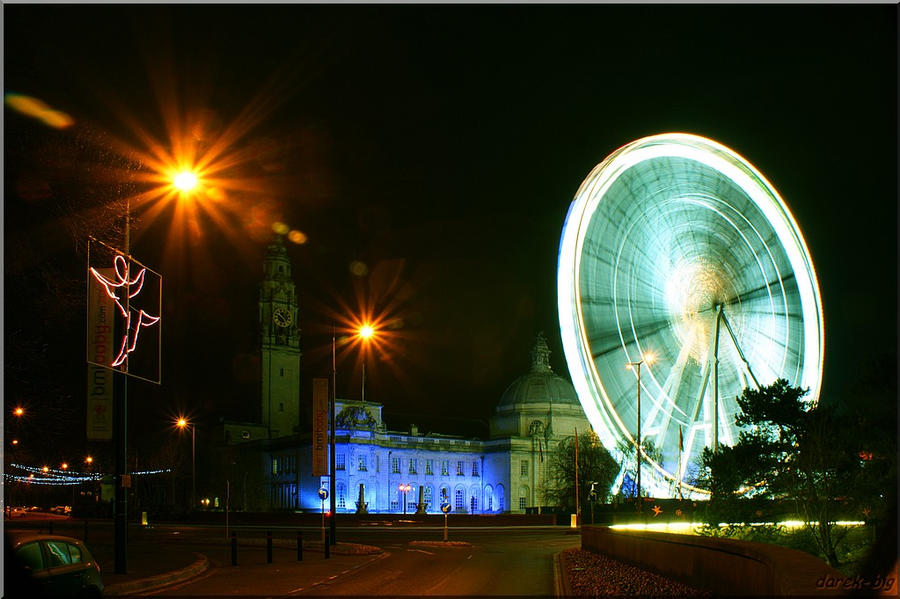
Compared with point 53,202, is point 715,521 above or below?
below

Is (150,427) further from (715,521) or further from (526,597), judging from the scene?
(526,597)

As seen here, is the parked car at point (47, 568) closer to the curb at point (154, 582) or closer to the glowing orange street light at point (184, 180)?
the curb at point (154, 582)

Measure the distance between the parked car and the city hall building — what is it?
293 ft

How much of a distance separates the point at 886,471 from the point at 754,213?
14.6 meters

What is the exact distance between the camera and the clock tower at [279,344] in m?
124

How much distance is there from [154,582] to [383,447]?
327 feet

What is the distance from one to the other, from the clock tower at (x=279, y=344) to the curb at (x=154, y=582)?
98538mm

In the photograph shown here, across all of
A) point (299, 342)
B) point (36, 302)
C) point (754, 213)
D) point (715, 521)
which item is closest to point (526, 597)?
point (36, 302)

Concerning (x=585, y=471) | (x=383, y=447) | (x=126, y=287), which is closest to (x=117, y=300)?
(x=126, y=287)

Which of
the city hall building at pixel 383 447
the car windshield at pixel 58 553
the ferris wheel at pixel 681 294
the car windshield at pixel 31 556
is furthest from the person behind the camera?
the city hall building at pixel 383 447

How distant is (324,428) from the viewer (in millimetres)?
36656

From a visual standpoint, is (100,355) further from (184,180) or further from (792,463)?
(792,463)

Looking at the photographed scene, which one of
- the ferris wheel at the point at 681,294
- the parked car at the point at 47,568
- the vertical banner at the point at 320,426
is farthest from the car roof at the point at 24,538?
the ferris wheel at the point at 681,294

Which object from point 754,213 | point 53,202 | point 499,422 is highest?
point 754,213
